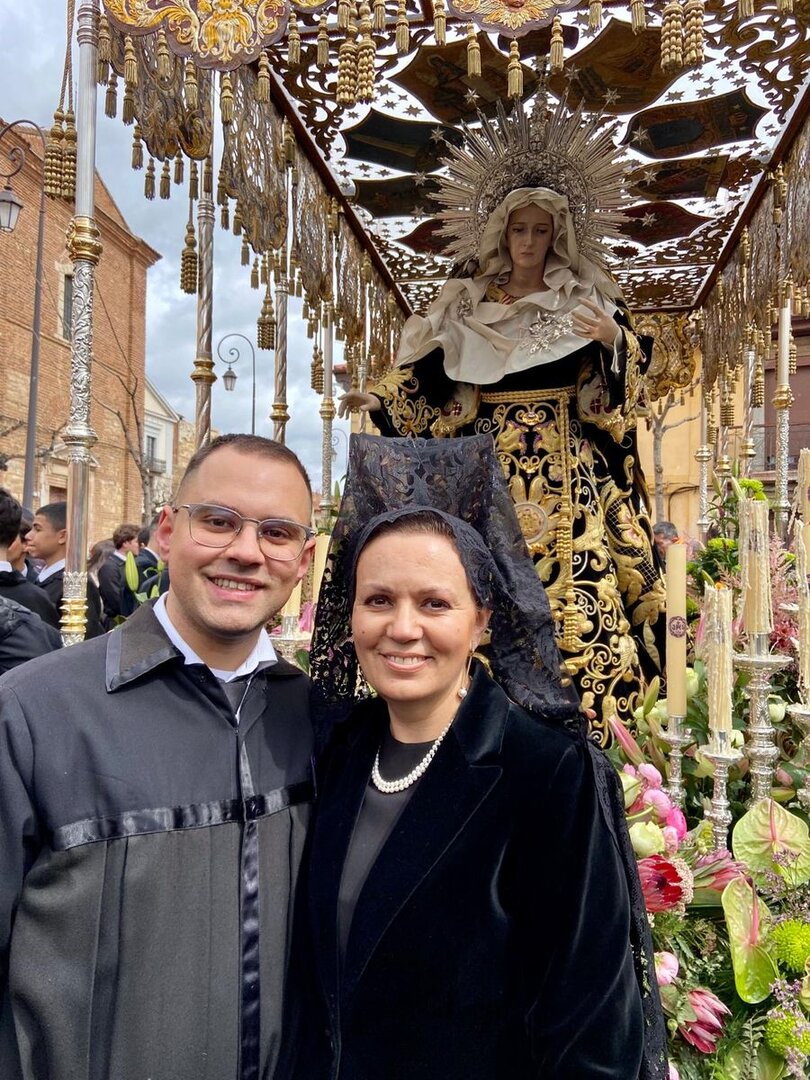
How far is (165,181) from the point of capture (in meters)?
3.60

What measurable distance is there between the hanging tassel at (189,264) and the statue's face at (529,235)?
153 centimetres

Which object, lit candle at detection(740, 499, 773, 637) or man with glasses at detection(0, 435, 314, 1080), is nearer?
man with glasses at detection(0, 435, 314, 1080)

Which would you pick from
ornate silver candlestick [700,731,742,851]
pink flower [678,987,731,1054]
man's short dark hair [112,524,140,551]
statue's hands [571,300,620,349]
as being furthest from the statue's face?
man's short dark hair [112,524,140,551]

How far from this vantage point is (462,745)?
1376mm

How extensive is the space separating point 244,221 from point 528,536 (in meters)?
2.10

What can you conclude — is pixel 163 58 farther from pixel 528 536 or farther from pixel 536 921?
pixel 536 921

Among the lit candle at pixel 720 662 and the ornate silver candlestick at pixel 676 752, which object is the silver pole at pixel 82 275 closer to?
the ornate silver candlestick at pixel 676 752

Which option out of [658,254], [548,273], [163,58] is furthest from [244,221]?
[658,254]

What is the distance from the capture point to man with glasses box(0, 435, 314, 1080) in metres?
1.25

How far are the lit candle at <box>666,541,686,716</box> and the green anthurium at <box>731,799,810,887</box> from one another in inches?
10.9

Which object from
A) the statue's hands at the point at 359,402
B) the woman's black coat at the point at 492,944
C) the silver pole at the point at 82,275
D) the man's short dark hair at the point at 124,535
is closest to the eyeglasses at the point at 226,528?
the woman's black coat at the point at 492,944

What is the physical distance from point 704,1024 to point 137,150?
3.60 meters

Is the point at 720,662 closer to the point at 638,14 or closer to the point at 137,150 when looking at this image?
the point at 638,14

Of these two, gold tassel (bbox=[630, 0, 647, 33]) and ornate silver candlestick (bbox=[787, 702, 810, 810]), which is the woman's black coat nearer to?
ornate silver candlestick (bbox=[787, 702, 810, 810])
